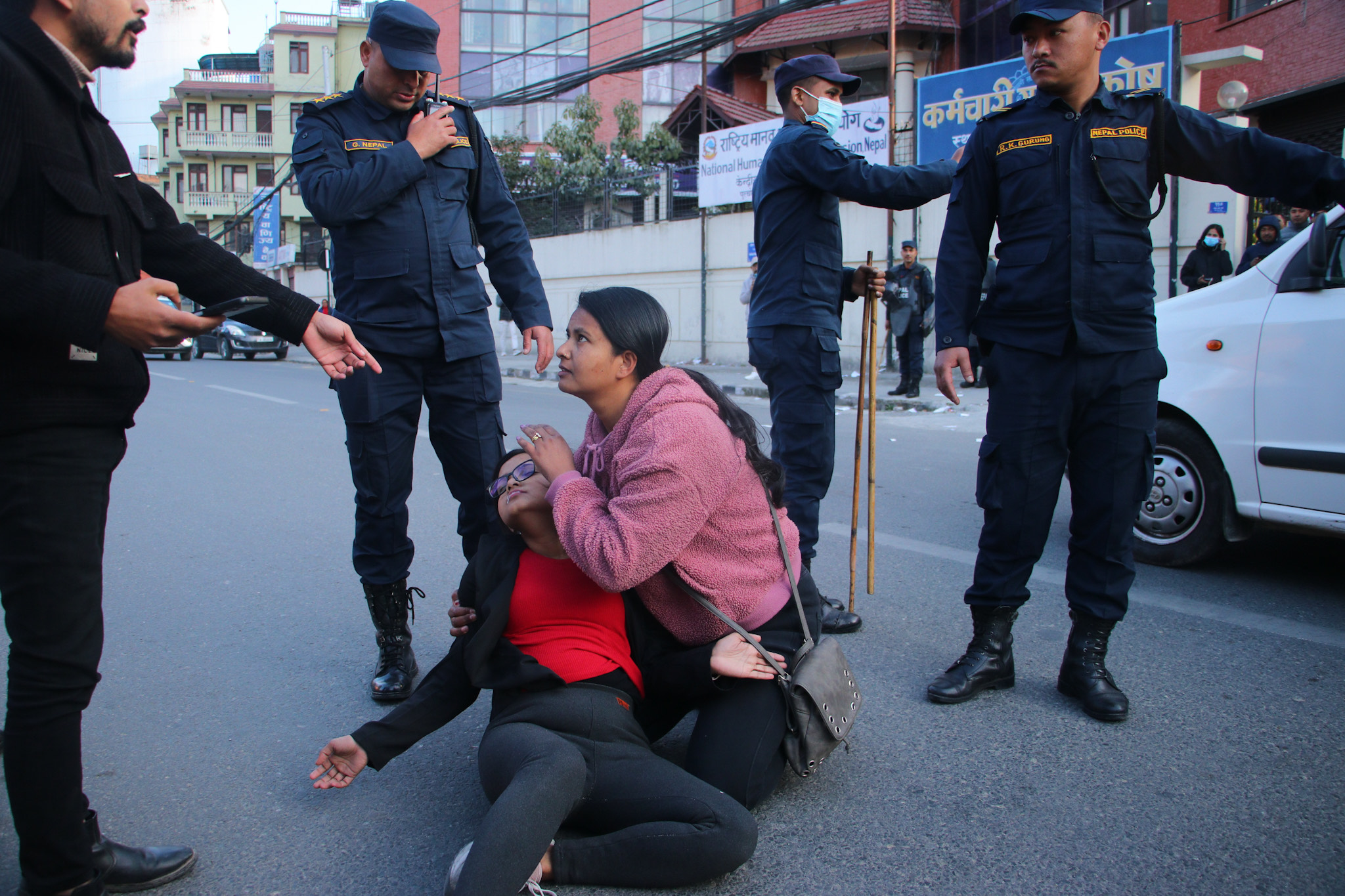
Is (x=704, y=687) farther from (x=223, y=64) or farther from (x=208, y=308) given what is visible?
(x=223, y=64)

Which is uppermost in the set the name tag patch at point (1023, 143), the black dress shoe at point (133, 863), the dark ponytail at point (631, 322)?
the name tag patch at point (1023, 143)

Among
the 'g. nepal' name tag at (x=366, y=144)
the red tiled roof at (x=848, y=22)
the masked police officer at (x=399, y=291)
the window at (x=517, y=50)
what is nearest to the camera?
the masked police officer at (x=399, y=291)

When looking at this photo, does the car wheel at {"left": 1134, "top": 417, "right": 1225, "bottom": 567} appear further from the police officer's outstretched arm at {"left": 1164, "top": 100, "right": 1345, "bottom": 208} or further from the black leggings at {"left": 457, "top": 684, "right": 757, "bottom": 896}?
the black leggings at {"left": 457, "top": 684, "right": 757, "bottom": 896}

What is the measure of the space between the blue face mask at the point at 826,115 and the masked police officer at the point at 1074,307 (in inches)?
29.4

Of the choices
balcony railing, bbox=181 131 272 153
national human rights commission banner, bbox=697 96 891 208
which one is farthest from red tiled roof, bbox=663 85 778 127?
balcony railing, bbox=181 131 272 153

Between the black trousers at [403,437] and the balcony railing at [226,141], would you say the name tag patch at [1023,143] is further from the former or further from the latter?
the balcony railing at [226,141]

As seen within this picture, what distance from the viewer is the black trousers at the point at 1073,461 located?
9.96ft

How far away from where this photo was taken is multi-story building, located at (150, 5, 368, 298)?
165ft

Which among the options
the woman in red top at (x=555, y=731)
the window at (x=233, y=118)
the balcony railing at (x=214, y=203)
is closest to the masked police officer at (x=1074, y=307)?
the woman in red top at (x=555, y=731)

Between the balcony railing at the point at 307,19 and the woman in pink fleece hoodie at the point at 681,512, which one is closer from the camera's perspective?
the woman in pink fleece hoodie at the point at 681,512

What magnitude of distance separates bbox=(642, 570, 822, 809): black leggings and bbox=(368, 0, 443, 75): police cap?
6.57 ft

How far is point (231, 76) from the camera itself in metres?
54.3

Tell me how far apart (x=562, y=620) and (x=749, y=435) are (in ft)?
2.14

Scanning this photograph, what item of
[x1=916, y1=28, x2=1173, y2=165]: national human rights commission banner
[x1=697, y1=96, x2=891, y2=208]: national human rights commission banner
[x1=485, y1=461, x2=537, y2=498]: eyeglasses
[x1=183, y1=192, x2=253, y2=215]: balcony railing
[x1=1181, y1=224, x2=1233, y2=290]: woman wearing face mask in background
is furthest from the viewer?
[x1=183, y1=192, x2=253, y2=215]: balcony railing
